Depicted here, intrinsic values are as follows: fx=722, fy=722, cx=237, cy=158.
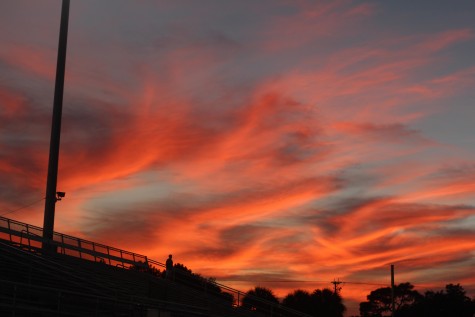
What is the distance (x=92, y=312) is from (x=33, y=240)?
8.48m

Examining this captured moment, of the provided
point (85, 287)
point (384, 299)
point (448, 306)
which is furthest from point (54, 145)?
point (384, 299)

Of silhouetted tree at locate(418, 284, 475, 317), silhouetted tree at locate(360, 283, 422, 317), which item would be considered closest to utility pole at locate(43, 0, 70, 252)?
silhouetted tree at locate(418, 284, 475, 317)

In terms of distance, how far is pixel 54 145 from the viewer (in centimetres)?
3080

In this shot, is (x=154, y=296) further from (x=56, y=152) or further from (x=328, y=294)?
(x=328, y=294)

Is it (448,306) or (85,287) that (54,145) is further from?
(448,306)

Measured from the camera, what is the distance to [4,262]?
2544 centimetres

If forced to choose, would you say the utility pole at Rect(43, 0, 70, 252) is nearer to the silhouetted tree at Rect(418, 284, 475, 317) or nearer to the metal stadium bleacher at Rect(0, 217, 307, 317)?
the metal stadium bleacher at Rect(0, 217, 307, 317)

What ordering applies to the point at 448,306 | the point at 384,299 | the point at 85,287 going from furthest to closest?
the point at 384,299 → the point at 448,306 → the point at 85,287

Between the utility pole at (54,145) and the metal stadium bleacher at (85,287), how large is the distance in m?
0.59

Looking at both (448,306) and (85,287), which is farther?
(448,306)

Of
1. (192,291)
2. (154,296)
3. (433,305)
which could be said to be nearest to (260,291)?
(433,305)

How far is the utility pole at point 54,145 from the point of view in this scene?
29969 millimetres

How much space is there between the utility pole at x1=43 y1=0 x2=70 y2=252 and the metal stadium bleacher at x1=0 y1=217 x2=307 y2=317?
1.95 feet

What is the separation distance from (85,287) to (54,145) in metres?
7.93
